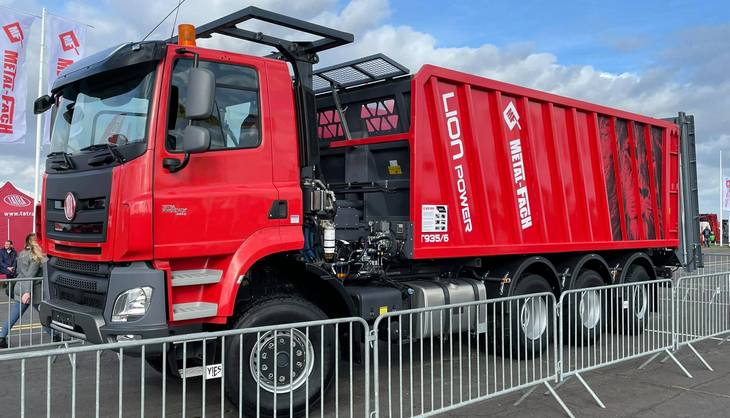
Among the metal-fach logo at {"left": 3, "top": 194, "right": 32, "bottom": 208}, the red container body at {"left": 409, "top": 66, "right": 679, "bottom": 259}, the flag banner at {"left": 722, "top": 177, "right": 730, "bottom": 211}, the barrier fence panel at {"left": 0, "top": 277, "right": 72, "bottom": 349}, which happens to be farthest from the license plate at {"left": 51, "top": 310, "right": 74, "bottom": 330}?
the flag banner at {"left": 722, "top": 177, "right": 730, "bottom": 211}

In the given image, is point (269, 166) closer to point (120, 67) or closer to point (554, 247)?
point (120, 67)

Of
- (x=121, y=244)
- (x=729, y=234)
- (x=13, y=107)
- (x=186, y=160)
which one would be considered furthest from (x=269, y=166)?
(x=729, y=234)

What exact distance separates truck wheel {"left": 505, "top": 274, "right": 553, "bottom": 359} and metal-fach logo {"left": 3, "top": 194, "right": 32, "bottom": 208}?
16584 mm

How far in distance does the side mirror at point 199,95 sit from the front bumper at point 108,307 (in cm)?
126

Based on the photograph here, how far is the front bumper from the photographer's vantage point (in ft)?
15.8

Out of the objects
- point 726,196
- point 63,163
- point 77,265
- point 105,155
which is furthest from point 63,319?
point 726,196

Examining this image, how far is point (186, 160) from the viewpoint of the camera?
16.5 ft

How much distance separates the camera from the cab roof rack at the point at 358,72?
6.92 m

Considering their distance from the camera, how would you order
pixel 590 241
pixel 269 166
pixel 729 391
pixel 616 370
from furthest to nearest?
pixel 590 241
pixel 616 370
pixel 729 391
pixel 269 166

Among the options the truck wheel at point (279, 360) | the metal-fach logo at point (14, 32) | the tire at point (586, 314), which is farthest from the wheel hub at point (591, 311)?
the metal-fach logo at point (14, 32)

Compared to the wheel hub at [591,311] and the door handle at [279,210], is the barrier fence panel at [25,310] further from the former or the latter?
the wheel hub at [591,311]

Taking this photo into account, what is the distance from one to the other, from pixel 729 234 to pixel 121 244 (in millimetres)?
49154

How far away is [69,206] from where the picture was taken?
5.33 meters

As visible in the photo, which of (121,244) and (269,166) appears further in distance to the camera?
(269,166)
